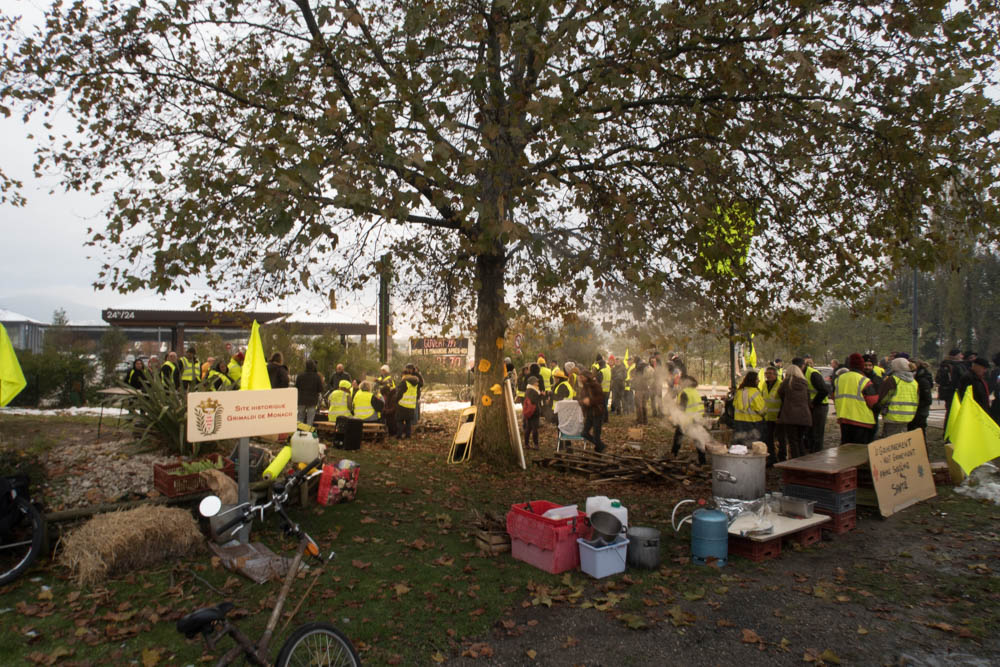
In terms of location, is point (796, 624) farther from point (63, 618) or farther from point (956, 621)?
point (63, 618)

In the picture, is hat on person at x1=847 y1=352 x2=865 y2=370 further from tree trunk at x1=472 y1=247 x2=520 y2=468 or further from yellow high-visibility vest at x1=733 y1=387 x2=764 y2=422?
tree trunk at x1=472 y1=247 x2=520 y2=468

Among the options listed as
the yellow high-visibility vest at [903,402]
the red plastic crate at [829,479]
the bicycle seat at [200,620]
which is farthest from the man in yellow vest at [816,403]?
the bicycle seat at [200,620]

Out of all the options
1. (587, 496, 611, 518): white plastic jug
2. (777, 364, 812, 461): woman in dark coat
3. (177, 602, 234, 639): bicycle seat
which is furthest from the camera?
(777, 364, 812, 461): woman in dark coat

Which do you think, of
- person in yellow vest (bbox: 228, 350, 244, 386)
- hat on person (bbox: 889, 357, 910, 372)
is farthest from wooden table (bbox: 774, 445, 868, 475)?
person in yellow vest (bbox: 228, 350, 244, 386)

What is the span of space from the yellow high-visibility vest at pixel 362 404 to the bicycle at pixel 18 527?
7496mm

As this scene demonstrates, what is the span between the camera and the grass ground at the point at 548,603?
182 inches

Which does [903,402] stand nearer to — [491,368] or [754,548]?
[754,548]

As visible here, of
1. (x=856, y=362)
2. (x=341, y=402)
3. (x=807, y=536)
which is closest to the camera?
(x=807, y=536)

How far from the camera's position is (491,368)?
1138cm

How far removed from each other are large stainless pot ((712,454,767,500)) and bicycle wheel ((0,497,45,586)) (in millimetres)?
7301

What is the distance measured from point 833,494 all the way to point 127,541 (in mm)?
7964

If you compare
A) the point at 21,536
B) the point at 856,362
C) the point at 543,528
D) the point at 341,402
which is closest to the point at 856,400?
the point at 856,362

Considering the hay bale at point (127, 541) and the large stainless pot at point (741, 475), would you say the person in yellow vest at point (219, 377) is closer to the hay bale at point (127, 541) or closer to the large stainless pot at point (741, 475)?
the hay bale at point (127, 541)

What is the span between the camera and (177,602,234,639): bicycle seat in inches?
110
